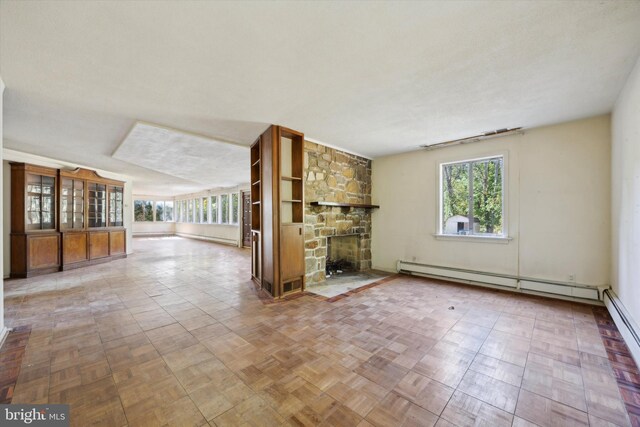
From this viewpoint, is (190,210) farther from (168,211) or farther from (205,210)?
(168,211)

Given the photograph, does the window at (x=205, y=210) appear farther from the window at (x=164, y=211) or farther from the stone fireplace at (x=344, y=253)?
the stone fireplace at (x=344, y=253)

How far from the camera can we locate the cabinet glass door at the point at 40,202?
5.35 m

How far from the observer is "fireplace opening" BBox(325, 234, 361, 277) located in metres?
5.80

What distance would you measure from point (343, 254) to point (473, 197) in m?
2.95

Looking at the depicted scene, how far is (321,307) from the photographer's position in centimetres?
347

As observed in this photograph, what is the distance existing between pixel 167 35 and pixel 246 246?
8718mm

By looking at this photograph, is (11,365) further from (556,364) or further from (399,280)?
(399,280)

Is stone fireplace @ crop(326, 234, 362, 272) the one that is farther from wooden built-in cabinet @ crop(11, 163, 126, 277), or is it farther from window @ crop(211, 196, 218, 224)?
window @ crop(211, 196, 218, 224)

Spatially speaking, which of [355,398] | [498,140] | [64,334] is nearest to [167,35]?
[355,398]

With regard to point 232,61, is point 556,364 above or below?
below

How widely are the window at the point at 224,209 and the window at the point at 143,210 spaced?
6881mm

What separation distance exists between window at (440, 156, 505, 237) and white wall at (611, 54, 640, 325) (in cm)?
128

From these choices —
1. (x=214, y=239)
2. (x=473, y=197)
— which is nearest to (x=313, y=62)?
(x=473, y=197)

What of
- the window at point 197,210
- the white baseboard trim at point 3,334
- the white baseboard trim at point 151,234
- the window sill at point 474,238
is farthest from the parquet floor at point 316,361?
the white baseboard trim at point 151,234
